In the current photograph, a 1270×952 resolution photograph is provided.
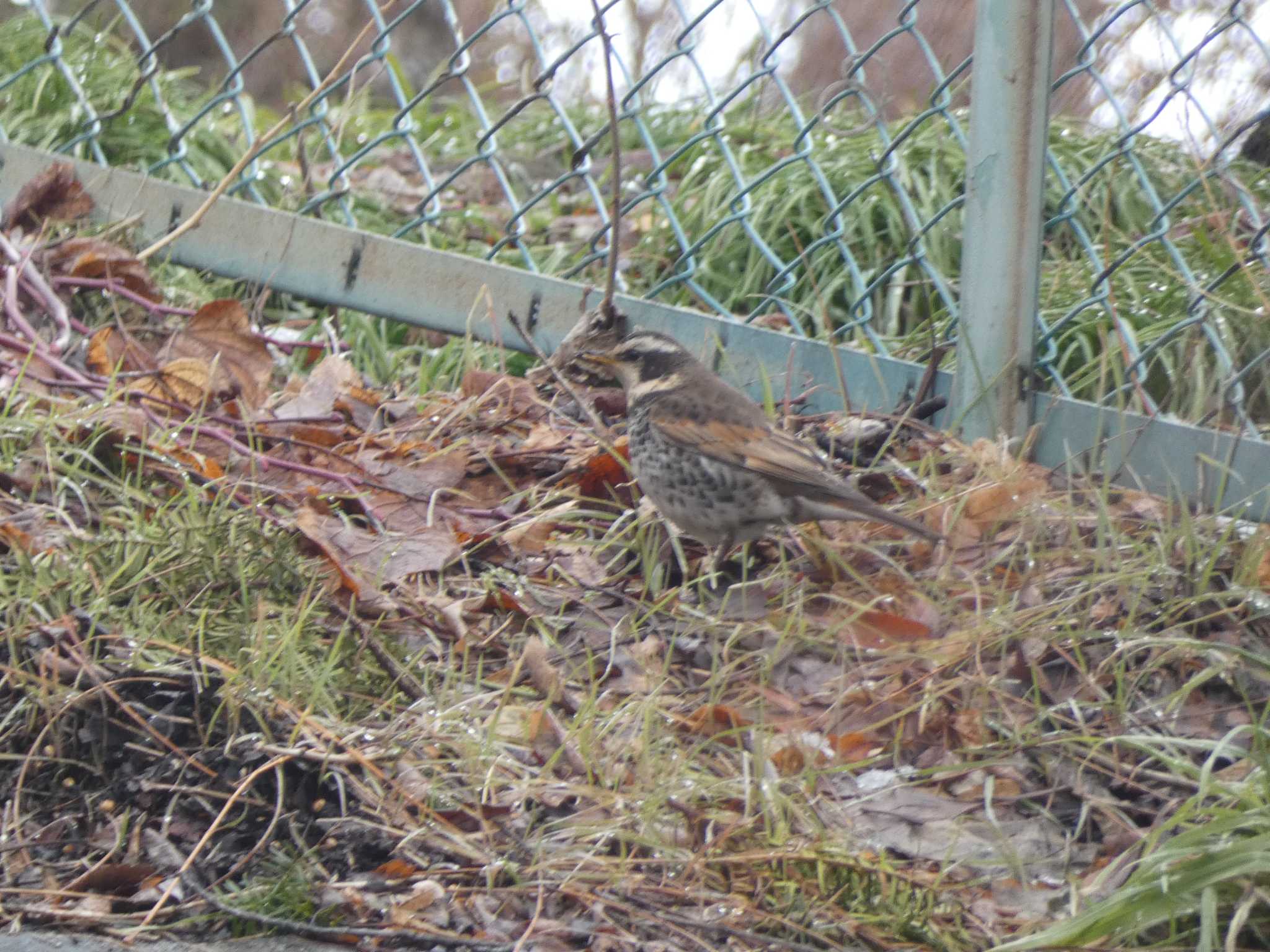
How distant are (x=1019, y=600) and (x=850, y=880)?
1115 millimetres

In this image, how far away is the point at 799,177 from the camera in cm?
590

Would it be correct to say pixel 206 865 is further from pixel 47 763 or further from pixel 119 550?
pixel 119 550

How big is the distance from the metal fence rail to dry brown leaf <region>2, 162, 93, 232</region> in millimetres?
321

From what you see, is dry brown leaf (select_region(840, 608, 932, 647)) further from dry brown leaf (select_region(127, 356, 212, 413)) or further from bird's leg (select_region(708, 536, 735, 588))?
dry brown leaf (select_region(127, 356, 212, 413))

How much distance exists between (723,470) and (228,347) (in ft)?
5.21

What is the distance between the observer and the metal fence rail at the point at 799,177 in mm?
4551

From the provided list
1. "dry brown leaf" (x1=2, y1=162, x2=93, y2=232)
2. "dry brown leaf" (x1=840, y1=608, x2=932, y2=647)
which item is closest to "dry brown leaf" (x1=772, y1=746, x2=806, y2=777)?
"dry brown leaf" (x1=840, y1=608, x2=932, y2=647)

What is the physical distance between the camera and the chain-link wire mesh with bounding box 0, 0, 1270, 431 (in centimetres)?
461

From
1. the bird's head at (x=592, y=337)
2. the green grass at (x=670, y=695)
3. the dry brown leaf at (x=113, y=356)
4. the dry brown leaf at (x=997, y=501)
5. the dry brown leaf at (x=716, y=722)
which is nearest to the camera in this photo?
the green grass at (x=670, y=695)

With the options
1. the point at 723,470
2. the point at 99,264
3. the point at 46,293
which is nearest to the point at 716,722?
the point at 723,470

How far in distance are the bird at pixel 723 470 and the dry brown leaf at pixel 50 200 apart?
2.17 m

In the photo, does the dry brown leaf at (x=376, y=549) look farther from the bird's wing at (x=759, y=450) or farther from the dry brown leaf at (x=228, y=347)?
the dry brown leaf at (x=228, y=347)

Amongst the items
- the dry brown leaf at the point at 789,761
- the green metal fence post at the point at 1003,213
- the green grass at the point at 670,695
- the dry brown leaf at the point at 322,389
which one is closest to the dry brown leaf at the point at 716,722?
the green grass at the point at 670,695

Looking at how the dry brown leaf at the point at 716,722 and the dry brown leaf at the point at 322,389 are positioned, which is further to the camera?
the dry brown leaf at the point at 322,389
